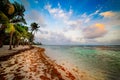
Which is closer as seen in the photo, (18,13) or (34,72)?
(34,72)

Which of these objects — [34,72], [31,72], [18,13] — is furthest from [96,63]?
[18,13]

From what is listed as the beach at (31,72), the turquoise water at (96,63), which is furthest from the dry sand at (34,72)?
the turquoise water at (96,63)

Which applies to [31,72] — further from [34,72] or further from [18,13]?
[18,13]

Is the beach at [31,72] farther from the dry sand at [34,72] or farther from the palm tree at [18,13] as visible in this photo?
the palm tree at [18,13]

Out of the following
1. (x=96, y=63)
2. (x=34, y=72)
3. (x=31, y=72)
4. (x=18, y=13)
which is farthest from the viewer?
(x=18, y=13)

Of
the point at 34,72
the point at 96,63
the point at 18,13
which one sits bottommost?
the point at 96,63

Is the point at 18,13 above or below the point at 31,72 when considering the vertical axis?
above

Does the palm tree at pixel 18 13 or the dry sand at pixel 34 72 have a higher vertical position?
the palm tree at pixel 18 13

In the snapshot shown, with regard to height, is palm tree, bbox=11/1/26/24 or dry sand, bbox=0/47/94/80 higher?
palm tree, bbox=11/1/26/24

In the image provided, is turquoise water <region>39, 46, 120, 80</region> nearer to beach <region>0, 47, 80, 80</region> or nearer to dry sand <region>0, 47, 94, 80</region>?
dry sand <region>0, 47, 94, 80</region>

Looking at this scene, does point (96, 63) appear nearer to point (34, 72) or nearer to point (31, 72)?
point (34, 72)

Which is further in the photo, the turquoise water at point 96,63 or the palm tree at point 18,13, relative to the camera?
the palm tree at point 18,13

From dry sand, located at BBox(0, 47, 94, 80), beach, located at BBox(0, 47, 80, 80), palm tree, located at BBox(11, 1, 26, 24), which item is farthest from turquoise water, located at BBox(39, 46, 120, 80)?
palm tree, located at BBox(11, 1, 26, 24)

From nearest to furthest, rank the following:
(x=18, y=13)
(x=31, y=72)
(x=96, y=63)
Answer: (x=31, y=72) → (x=96, y=63) → (x=18, y=13)
